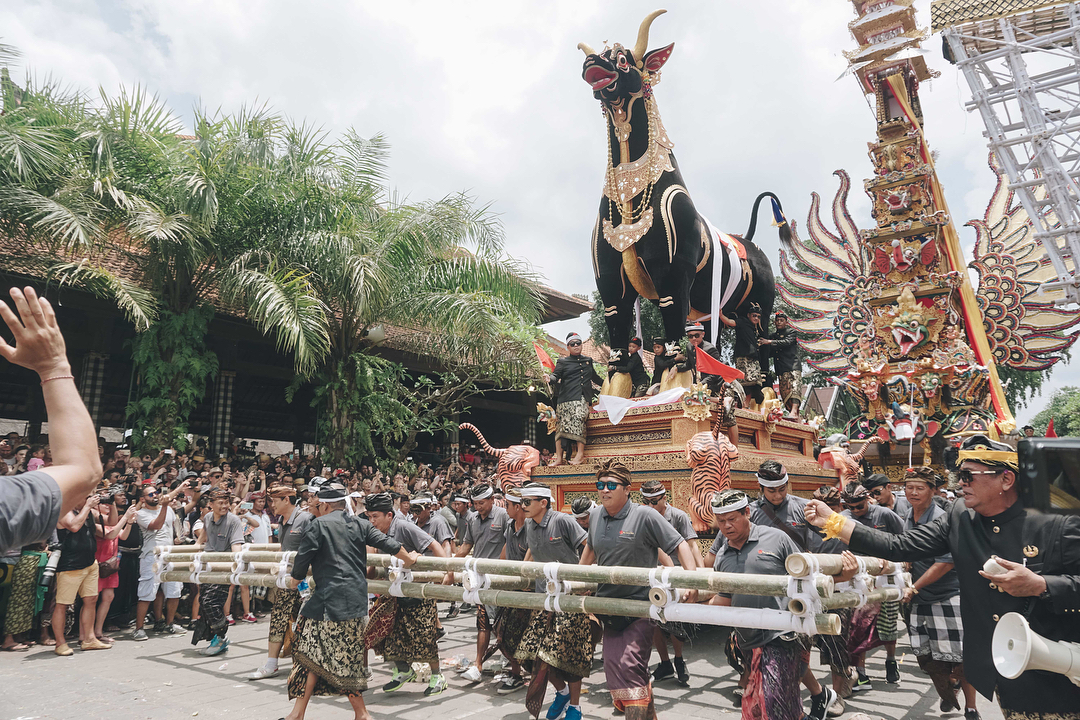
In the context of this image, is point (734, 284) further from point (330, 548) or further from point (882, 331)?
point (882, 331)

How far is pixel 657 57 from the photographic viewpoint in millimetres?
8305

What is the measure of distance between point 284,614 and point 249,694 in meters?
0.84

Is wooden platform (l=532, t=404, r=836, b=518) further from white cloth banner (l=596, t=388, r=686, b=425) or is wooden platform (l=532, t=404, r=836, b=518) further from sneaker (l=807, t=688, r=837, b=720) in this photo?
sneaker (l=807, t=688, r=837, b=720)

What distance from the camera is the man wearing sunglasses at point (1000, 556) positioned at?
2645 millimetres

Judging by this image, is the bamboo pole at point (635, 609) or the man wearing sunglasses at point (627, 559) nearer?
the bamboo pole at point (635, 609)

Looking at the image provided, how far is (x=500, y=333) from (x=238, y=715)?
374 inches

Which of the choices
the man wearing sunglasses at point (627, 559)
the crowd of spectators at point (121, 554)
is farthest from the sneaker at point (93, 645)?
the man wearing sunglasses at point (627, 559)

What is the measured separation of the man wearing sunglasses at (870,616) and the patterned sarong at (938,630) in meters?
0.36

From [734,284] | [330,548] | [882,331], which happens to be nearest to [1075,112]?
[882,331]

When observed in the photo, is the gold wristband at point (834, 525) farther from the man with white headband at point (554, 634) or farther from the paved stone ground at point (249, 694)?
the paved stone ground at point (249, 694)

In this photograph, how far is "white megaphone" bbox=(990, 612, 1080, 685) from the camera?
92.5 inches

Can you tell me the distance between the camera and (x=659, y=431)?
310 inches

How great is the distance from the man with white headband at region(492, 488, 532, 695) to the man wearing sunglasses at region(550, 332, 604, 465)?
7.39ft

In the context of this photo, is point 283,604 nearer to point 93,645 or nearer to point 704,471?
point 93,645
